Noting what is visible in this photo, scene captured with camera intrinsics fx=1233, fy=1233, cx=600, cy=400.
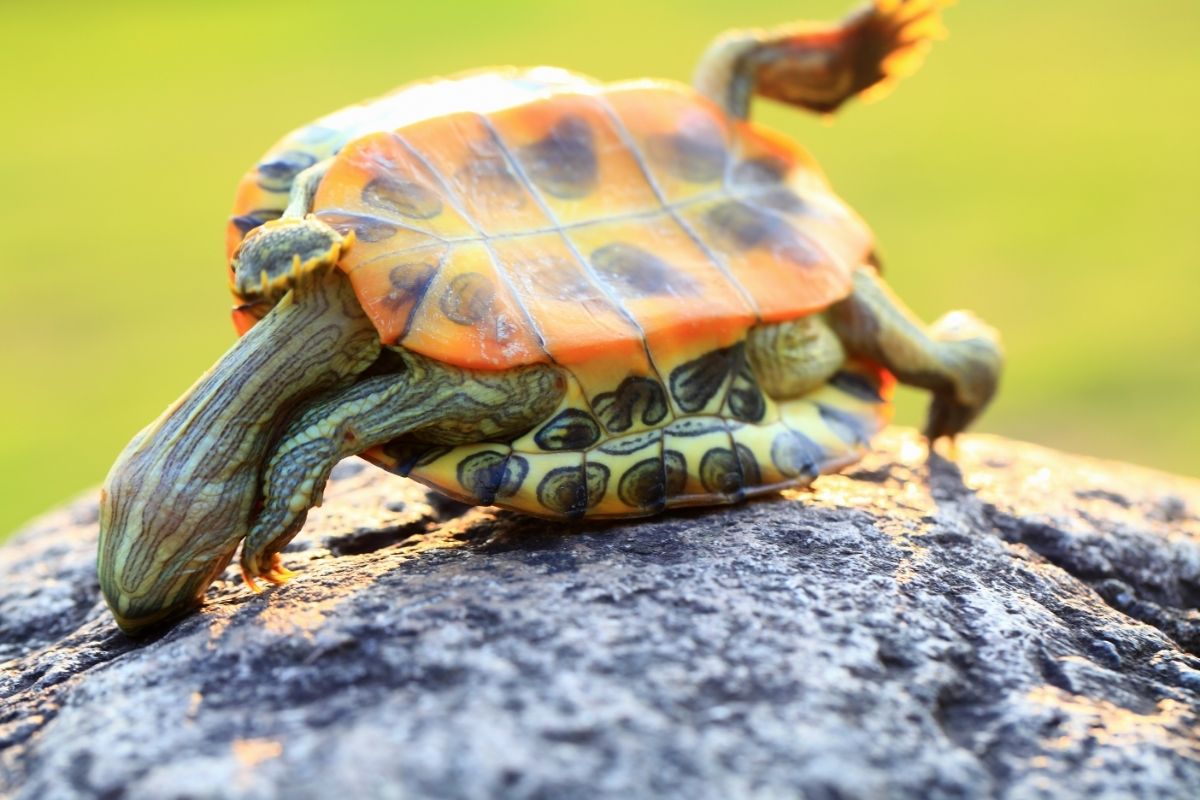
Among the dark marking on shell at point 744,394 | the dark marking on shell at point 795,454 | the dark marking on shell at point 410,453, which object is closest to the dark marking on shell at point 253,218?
the dark marking on shell at point 410,453

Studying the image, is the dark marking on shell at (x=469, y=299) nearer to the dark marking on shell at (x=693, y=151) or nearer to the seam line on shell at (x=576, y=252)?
the seam line on shell at (x=576, y=252)

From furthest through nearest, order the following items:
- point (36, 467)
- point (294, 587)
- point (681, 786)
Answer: point (36, 467), point (294, 587), point (681, 786)

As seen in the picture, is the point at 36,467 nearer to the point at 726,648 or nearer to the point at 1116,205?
the point at 726,648

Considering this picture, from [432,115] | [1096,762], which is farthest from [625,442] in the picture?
[1096,762]

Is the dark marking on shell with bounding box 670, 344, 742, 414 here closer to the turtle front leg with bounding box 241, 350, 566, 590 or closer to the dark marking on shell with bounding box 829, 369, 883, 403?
the turtle front leg with bounding box 241, 350, 566, 590

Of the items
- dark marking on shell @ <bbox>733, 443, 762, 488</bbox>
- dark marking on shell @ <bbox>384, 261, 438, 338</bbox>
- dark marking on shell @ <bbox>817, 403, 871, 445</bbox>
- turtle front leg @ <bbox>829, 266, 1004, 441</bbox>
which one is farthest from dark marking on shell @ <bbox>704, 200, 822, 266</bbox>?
dark marking on shell @ <bbox>384, 261, 438, 338</bbox>

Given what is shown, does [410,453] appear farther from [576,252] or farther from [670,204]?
[670,204]

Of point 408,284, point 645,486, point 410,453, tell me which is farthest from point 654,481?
point 408,284
